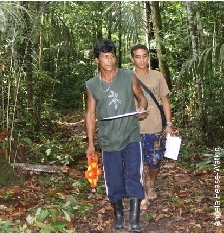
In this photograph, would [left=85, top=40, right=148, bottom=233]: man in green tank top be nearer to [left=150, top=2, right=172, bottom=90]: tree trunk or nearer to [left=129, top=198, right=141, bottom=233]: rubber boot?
[left=129, top=198, right=141, bottom=233]: rubber boot

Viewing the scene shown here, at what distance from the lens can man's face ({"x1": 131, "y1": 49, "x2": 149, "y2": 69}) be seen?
175 inches

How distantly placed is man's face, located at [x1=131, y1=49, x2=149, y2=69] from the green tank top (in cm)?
58

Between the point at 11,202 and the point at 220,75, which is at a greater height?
the point at 220,75

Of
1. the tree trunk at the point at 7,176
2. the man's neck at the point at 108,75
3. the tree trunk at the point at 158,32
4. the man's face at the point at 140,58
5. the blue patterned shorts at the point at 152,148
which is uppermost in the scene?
the tree trunk at the point at 158,32

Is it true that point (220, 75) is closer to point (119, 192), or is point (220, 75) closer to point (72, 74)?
point (119, 192)

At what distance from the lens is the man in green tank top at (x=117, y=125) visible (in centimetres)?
383

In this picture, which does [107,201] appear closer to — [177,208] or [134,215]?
[177,208]

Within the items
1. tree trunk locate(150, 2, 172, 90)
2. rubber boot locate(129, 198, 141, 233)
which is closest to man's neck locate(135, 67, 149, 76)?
rubber boot locate(129, 198, 141, 233)

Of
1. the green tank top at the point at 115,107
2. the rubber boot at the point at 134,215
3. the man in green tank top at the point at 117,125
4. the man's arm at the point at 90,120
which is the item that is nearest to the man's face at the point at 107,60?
the man in green tank top at the point at 117,125

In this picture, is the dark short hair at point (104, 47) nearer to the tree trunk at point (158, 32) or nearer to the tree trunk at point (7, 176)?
the tree trunk at point (7, 176)

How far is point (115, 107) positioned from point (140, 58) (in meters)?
0.88

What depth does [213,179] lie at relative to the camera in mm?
5727

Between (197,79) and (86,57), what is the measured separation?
37.7ft

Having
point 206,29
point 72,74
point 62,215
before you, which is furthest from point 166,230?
point 72,74
